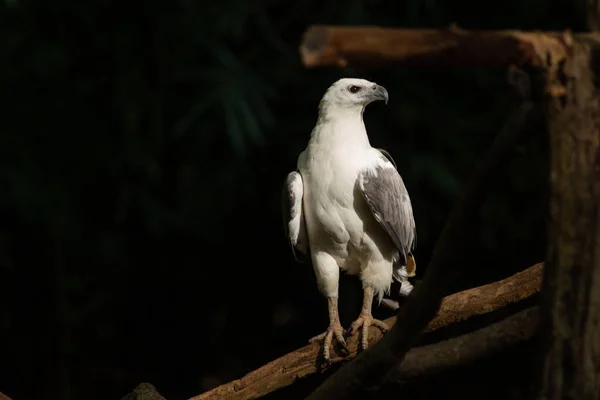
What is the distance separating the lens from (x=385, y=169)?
3182mm

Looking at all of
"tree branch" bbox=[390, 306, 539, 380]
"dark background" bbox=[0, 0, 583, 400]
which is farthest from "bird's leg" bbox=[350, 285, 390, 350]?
"dark background" bbox=[0, 0, 583, 400]

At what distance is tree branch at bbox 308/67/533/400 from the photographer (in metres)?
1.53

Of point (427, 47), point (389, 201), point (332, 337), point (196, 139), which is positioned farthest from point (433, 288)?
point (196, 139)

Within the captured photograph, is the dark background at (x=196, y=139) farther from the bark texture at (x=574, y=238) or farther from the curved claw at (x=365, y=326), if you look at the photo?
the bark texture at (x=574, y=238)

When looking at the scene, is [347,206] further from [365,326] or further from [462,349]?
[462,349]

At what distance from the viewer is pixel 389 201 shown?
312 cm

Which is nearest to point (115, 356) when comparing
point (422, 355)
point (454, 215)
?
point (422, 355)

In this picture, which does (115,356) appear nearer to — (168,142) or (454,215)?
(168,142)

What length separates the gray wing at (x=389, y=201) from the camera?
3096mm

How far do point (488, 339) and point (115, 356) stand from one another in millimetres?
4153

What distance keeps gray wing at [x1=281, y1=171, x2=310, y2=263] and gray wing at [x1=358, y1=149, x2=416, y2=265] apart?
233mm

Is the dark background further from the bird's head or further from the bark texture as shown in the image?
the bark texture

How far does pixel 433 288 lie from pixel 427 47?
1.68 ft

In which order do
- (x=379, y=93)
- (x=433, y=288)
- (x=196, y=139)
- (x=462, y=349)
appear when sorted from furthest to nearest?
1. (x=196, y=139)
2. (x=379, y=93)
3. (x=462, y=349)
4. (x=433, y=288)
